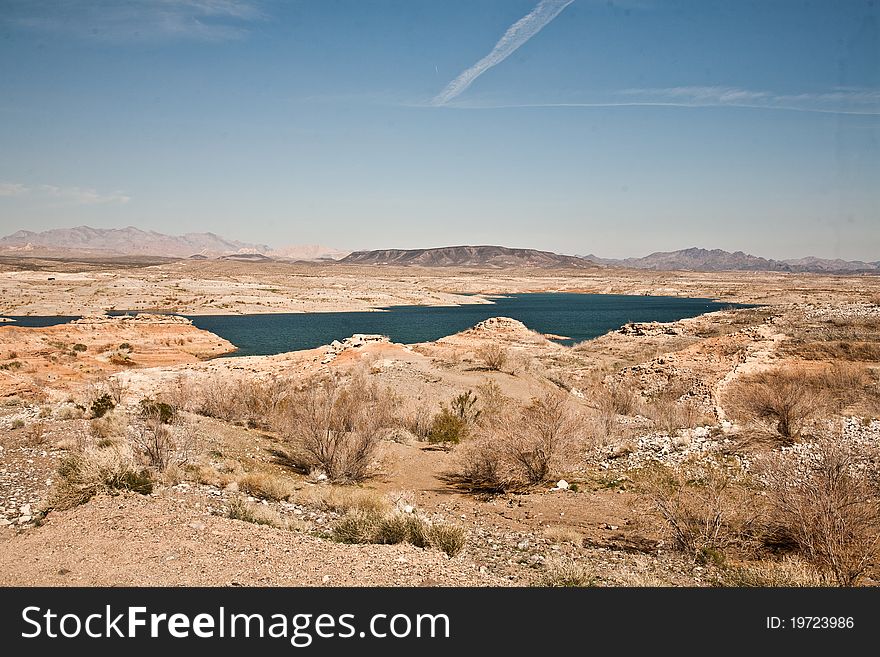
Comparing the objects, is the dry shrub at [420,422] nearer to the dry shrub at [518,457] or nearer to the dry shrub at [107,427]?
the dry shrub at [518,457]

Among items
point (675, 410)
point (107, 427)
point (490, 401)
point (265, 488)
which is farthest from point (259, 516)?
point (675, 410)

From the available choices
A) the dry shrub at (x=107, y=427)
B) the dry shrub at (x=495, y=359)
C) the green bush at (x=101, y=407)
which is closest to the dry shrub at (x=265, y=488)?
the dry shrub at (x=107, y=427)

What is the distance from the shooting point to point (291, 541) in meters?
7.67

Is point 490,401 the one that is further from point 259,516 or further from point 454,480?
point 259,516

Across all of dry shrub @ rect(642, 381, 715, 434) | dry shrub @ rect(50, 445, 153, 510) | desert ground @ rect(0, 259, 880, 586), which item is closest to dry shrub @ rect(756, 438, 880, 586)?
desert ground @ rect(0, 259, 880, 586)

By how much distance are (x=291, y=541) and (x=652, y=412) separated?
47.0 ft

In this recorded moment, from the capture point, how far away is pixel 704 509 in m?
8.75

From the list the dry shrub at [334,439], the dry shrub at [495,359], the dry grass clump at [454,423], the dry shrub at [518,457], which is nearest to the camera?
the dry shrub at [518,457]

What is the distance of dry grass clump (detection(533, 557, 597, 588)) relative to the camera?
6465 mm

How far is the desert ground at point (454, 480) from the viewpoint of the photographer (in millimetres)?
6988

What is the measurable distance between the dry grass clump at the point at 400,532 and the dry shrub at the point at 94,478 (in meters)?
3.52

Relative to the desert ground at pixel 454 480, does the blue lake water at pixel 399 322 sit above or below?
below

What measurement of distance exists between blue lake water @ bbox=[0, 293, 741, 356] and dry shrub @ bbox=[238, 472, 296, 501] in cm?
3697

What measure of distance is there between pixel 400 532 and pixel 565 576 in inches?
93.2
